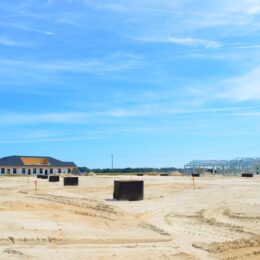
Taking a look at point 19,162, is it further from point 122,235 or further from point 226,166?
point 122,235

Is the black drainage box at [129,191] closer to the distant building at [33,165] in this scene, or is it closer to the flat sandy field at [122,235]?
the flat sandy field at [122,235]

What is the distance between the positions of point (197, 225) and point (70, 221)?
3795mm

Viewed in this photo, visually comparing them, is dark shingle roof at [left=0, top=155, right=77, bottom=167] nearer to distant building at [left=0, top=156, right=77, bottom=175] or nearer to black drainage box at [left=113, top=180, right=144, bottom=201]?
distant building at [left=0, top=156, right=77, bottom=175]

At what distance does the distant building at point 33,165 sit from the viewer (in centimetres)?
10506

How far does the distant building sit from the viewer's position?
105062mm

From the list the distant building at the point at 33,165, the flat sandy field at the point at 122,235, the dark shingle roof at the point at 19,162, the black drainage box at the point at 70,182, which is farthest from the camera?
the dark shingle roof at the point at 19,162

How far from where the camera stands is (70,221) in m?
13.1

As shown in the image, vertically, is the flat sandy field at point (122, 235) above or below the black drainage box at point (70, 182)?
below

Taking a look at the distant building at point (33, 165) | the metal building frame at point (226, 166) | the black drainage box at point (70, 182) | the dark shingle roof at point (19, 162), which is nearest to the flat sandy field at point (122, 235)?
the black drainage box at point (70, 182)

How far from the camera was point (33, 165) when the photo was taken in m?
108

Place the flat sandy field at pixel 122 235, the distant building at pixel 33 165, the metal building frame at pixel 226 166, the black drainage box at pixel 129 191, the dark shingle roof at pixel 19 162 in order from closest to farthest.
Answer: the flat sandy field at pixel 122 235
the black drainage box at pixel 129 191
the metal building frame at pixel 226 166
the distant building at pixel 33 165
the dark shingle roof at pixel 19 162

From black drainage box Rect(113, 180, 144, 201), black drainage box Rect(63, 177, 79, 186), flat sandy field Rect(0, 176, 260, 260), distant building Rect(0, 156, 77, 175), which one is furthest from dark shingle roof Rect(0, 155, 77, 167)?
flat sandy field Rect(0, 176, 260, 260)

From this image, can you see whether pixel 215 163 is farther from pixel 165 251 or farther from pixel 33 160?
pixel 165 251

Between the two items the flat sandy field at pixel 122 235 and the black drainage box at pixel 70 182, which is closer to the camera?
the flat sandy field at pixel 122 235
